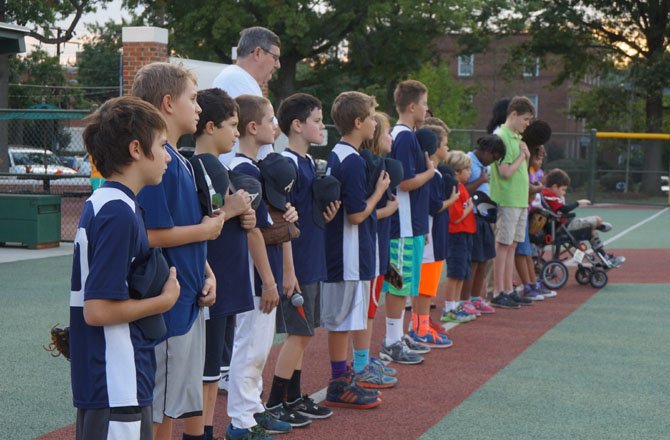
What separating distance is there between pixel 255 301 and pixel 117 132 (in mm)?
1983

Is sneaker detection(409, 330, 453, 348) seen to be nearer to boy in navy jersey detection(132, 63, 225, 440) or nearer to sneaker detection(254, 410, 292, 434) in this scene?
sneaker detection(254, 410, 292, 434)

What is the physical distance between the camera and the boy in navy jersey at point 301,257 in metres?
5.51

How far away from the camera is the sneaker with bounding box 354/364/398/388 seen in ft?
20.8

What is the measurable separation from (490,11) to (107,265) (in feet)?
130

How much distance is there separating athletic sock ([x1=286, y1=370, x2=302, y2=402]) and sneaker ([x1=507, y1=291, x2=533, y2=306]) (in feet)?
16.2

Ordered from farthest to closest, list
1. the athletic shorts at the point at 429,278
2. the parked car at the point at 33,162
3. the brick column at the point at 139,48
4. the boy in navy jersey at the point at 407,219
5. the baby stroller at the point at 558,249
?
the parked car at the point at 33,162
the brick column at the point at 139,48
the baby stroller at the point at 558,249
the athletic shorts at the point at 429,278
the boy in navy jersey at the point at 407,219

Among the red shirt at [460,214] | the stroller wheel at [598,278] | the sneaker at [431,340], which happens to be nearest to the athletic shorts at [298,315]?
the sneaker at [431,340]

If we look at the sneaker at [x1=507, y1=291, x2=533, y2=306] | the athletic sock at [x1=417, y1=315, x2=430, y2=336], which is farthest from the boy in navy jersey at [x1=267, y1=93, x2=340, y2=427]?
the sneaker at [x1=507, y1=291, x2=533, y2=306]

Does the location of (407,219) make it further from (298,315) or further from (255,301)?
(255,301)

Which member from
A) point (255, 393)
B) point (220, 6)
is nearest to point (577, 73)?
point (220, 6)

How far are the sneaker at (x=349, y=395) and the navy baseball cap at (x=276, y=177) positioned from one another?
1402 mm

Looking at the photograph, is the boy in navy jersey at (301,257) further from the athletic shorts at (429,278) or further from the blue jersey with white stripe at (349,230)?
the athletic shorts at (429,278)

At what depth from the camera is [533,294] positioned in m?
10.9

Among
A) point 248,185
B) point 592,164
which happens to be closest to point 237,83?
point 248,185
